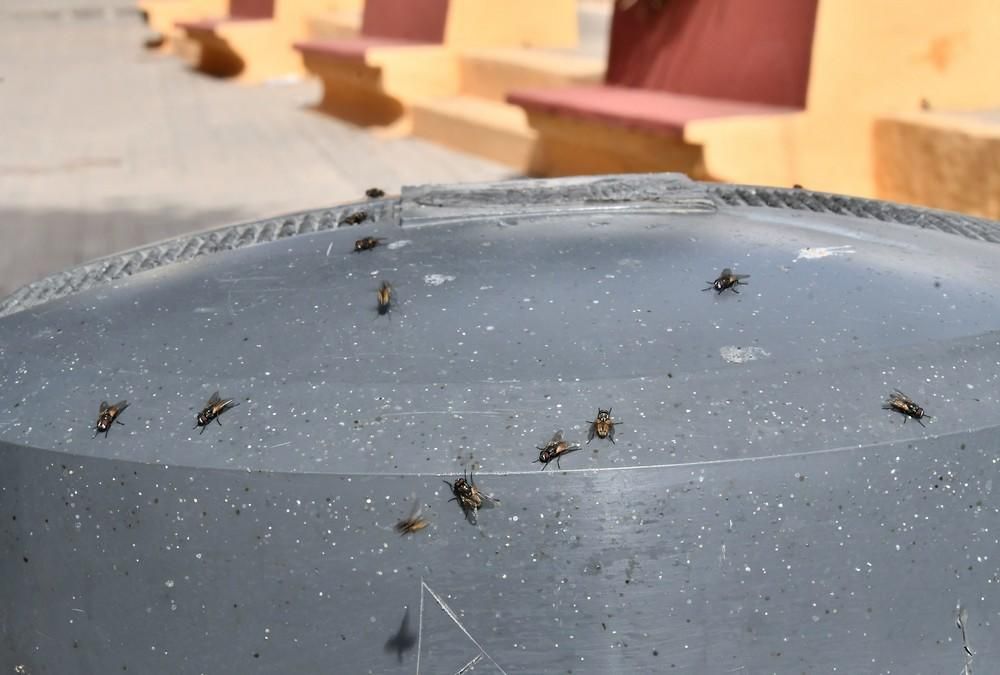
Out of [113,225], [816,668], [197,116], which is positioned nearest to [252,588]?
[816,668]

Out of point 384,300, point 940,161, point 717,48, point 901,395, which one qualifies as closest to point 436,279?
point 384,300

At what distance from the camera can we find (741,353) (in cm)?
135

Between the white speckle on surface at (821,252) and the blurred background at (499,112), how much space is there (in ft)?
11.3

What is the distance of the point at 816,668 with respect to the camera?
4.07 ft

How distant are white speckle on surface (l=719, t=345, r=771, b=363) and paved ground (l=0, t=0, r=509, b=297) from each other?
4645 mm

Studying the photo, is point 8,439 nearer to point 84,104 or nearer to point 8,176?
point 8,176

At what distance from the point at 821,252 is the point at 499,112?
6.78 m

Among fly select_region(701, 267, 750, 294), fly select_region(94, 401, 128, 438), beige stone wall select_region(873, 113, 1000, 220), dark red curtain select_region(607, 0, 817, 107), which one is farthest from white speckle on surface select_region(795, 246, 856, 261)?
dark red curtain select_region(607, 0, 817, 107)

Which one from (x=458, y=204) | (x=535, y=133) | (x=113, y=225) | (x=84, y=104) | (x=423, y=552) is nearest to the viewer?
(x=423, y=552)

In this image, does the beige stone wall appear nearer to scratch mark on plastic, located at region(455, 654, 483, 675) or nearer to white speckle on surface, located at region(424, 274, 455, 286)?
white speckle on surface, located at region(424, 274, 455, 286)

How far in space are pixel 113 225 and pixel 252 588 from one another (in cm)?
583

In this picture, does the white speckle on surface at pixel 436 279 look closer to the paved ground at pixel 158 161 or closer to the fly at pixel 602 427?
the fly at pixel 602 427

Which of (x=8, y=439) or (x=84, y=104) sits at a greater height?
(x=8, y=439)

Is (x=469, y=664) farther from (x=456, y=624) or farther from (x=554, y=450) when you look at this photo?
(x=554, y=450)
